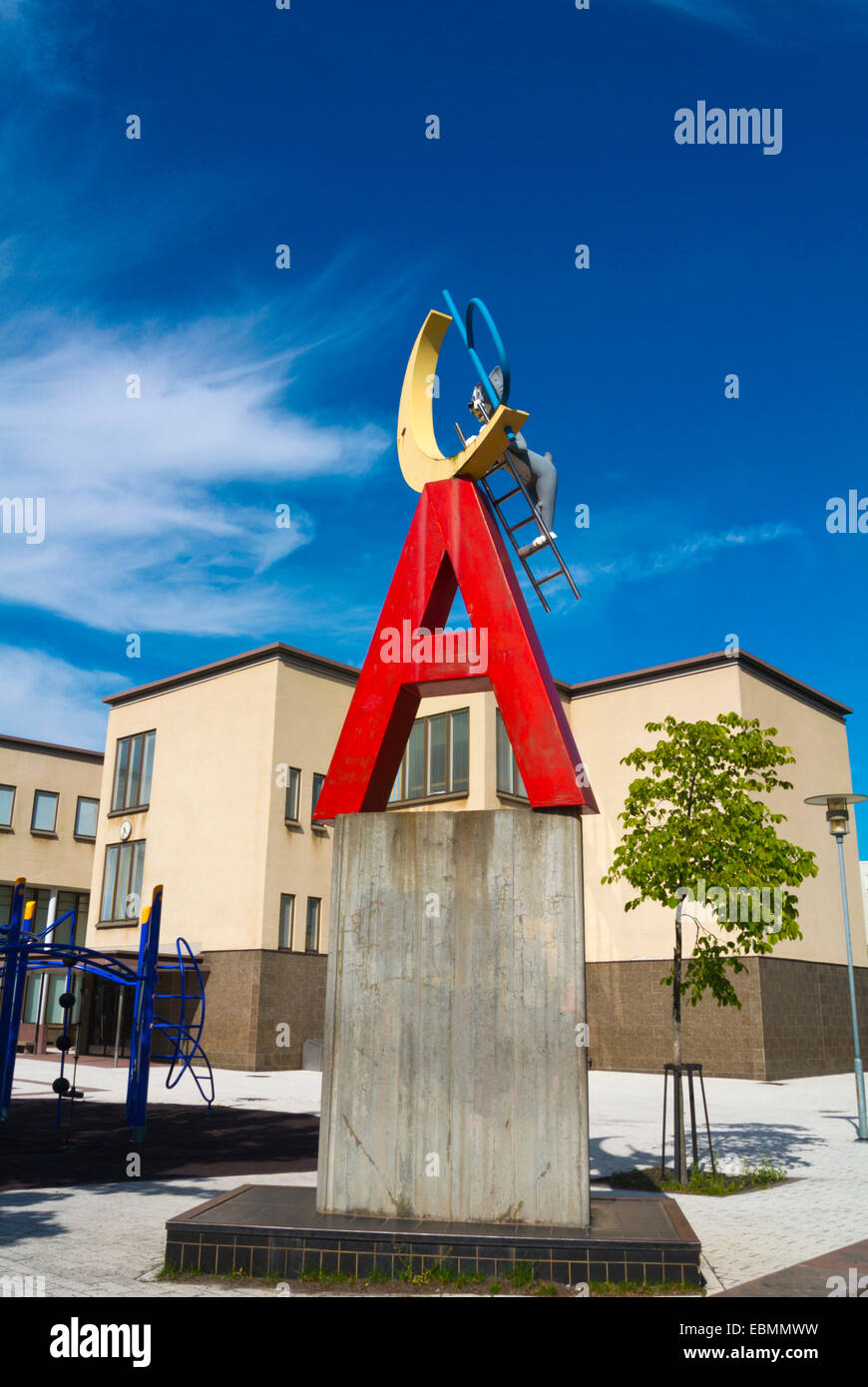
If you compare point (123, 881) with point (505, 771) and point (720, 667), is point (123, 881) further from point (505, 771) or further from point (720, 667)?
point (720, 667)

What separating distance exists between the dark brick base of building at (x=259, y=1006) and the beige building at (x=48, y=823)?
14669 mm

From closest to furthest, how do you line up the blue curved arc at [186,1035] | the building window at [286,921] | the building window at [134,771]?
1. the blue curved arc at [186,1035]
2. the building window at [286,921]
3. the building window at [134,771]

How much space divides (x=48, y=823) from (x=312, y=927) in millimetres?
18379

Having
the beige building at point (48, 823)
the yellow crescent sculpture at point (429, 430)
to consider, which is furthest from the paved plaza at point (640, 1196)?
the beige building at point (48, 823)

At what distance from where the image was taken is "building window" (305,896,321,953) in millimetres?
32656

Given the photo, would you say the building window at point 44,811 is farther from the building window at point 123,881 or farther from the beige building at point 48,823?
the building window at point 123,881

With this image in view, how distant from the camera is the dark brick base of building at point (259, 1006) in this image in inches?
1194

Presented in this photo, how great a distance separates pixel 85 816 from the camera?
47.1 metres

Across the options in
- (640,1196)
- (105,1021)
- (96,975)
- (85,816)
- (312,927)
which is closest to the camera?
(640,1196)

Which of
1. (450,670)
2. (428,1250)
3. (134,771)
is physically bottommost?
(428,1250)

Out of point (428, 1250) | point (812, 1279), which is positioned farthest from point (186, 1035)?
point (812, 1279)

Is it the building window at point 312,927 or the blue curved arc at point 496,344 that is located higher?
the blue curved arc at point 496,344

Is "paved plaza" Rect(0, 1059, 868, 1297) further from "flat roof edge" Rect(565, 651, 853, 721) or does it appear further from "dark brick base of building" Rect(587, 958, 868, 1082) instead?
"flat roof edge" Rect(565, 651, 853, 721)
